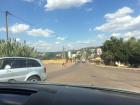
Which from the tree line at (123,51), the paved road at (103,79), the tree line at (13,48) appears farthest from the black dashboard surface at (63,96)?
the tree line at (123,51)

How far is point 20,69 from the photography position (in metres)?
19.4

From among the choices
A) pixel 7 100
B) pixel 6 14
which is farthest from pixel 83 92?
pixel 6 14

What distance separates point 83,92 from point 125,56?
4383 inches

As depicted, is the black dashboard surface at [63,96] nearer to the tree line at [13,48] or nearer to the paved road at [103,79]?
the paved road at [103,79]

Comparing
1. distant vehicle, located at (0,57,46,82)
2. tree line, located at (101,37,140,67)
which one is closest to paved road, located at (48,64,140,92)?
distant vehicle, located at (0,57,46,82)

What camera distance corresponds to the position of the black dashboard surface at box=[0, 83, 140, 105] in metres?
2.81

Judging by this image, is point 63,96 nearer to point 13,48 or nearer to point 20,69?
point 20,69

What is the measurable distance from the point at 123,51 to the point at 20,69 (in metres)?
97.7

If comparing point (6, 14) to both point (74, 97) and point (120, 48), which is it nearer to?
point (74, 97)

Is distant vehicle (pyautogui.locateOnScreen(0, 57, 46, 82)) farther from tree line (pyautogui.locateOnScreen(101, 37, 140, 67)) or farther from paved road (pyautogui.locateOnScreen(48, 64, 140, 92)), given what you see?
tree line (pyautogui.locateOnScreen(101, 37, 140, 67))

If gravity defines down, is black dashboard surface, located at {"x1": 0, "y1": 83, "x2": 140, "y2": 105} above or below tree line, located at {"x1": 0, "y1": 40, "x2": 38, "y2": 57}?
below

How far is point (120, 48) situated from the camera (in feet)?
385

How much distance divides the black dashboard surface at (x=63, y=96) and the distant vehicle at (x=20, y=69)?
15.3 meters

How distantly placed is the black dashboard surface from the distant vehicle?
15.3 m
